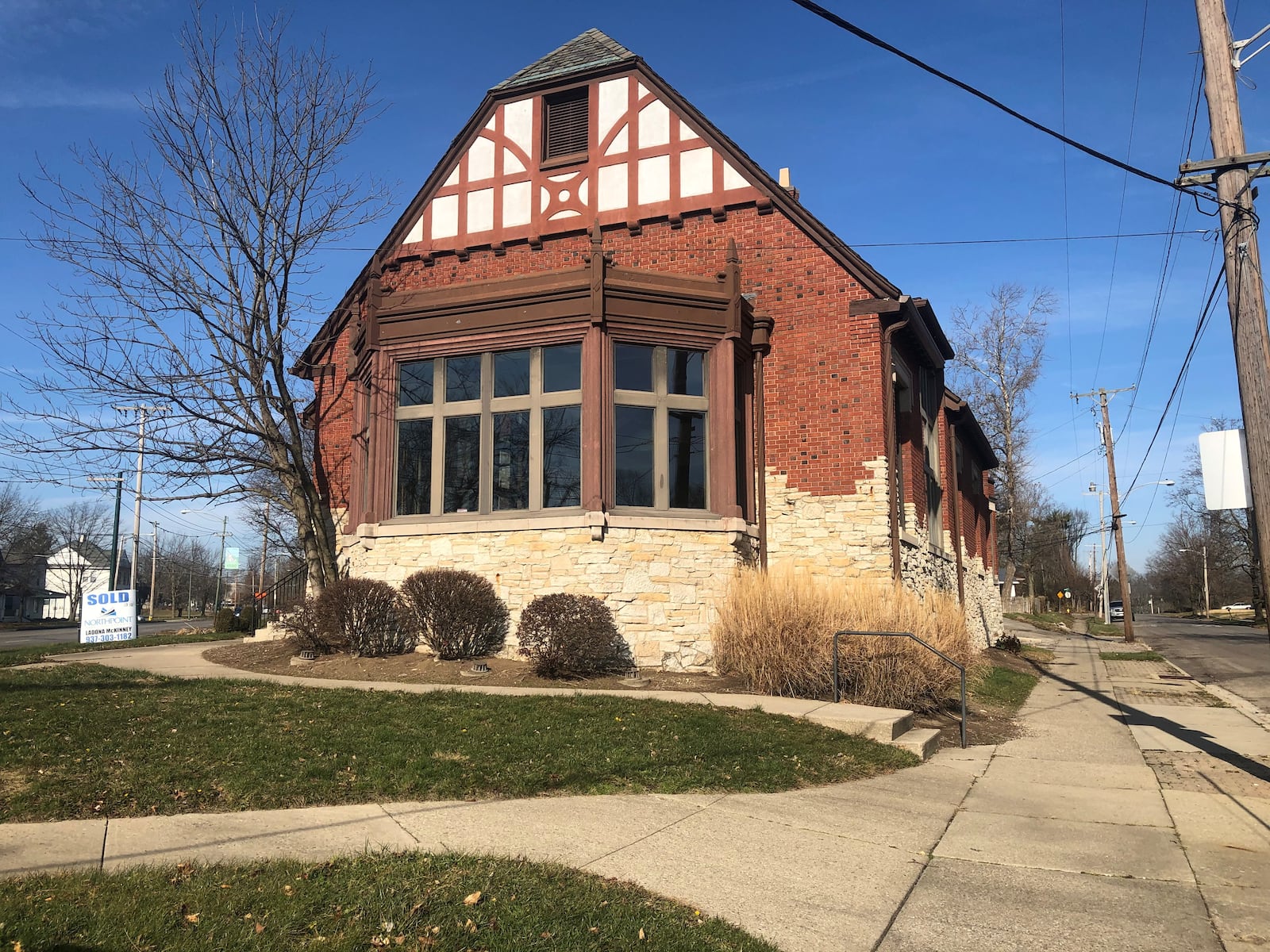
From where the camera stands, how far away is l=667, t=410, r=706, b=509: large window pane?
13.5 metres

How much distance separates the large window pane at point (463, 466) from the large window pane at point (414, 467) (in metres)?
0.36

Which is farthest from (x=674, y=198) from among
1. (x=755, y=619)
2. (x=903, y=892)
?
(x=903, y=892)

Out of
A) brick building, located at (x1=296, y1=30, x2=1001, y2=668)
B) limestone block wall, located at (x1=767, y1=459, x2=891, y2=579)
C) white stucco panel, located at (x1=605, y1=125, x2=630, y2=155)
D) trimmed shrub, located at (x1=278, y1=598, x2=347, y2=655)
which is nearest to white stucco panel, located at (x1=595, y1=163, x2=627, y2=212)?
brick building, located at (x1=296, y1=30, x2=1001, y2=668)

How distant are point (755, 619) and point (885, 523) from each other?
3772 mm

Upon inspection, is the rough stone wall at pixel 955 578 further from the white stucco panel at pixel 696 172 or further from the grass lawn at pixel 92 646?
the grass lawn at pixel 92 646

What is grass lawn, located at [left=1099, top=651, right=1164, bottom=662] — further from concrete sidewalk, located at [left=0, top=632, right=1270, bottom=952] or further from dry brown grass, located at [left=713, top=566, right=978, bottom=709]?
concrete sidewalk, located at [left=0, top=632, right=1270, bottom=952]

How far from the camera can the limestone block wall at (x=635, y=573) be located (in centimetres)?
1262

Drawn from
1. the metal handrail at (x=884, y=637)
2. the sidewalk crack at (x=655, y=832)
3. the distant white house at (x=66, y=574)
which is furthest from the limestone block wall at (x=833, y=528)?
the distant white house at (x=66, y=574)

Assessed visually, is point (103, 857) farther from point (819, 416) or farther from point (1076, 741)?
point (819, 416)

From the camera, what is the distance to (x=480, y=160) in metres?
17.2

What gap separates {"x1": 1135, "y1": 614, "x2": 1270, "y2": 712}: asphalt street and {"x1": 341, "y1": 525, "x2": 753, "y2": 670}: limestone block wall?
877 centimetres

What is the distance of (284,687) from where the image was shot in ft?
33.0

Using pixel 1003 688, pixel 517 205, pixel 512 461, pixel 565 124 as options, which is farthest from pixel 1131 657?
pixel 565 124

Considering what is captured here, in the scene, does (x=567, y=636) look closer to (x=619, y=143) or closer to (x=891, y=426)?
(x=891, y=426)
